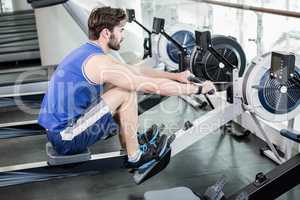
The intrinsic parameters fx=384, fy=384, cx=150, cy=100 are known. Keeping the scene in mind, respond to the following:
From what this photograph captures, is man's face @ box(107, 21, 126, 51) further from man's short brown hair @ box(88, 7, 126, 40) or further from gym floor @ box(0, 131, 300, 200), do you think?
gym floor @ box(0, 131, 300, 200)

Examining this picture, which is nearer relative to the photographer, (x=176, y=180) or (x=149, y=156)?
(x=149, y=156)

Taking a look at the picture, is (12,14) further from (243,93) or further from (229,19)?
(243,93)

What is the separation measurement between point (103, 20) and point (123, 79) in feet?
1.27

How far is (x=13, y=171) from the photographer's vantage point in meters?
2.41

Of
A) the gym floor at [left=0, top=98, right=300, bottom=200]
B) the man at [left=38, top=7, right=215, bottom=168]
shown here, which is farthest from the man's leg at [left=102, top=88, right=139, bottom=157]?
the gym floor at [left=0, top=98, right=300, bottom=200]

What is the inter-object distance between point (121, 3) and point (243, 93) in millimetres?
3796

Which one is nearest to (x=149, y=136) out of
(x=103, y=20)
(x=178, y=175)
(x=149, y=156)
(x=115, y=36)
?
(x=149, y=156)

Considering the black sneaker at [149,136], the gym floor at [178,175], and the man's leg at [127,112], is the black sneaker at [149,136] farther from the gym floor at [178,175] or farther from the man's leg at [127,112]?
the gym floor at [178,175]

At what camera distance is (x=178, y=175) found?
3.04 m

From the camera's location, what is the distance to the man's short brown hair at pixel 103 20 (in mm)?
2354

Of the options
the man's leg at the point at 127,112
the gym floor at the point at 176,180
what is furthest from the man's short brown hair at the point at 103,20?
the gym floor at the point at 176,180

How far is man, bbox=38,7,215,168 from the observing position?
2.31m

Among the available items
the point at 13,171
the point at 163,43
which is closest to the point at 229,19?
the point at 163,43

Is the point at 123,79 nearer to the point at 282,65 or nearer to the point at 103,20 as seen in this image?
the point at 103,20
